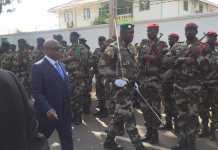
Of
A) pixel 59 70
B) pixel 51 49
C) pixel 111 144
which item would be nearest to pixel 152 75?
pixel 111 144

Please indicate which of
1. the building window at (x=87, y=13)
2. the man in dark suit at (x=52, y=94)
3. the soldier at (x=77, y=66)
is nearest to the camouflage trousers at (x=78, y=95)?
the soldier at (x=77, y=66)

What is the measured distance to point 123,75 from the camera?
684 centimetres

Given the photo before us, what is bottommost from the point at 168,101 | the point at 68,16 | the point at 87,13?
the point at 168,101

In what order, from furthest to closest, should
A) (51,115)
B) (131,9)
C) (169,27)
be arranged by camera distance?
1. (131,9)
2. (169,27)
3. (51,115)

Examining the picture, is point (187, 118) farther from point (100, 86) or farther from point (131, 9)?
point (131, 9)

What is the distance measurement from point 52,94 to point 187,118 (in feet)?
7.08

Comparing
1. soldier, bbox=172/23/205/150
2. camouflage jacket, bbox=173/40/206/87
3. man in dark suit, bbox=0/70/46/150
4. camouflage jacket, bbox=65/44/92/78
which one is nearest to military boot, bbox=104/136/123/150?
soldier, bbox=172/23/205/150

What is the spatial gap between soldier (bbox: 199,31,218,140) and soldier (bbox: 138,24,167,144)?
0.77m

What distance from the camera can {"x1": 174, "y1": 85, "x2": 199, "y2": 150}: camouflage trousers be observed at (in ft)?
21.7

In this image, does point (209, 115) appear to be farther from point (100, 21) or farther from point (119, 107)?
point (100, 21)

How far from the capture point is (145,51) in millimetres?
7438

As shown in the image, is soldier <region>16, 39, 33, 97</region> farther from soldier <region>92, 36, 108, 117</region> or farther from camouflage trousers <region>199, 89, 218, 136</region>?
camouflage trousers <region>199, 89, 218, 136</region>

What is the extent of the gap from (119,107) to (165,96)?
6.75ft

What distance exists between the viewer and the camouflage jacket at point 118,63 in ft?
22.5
